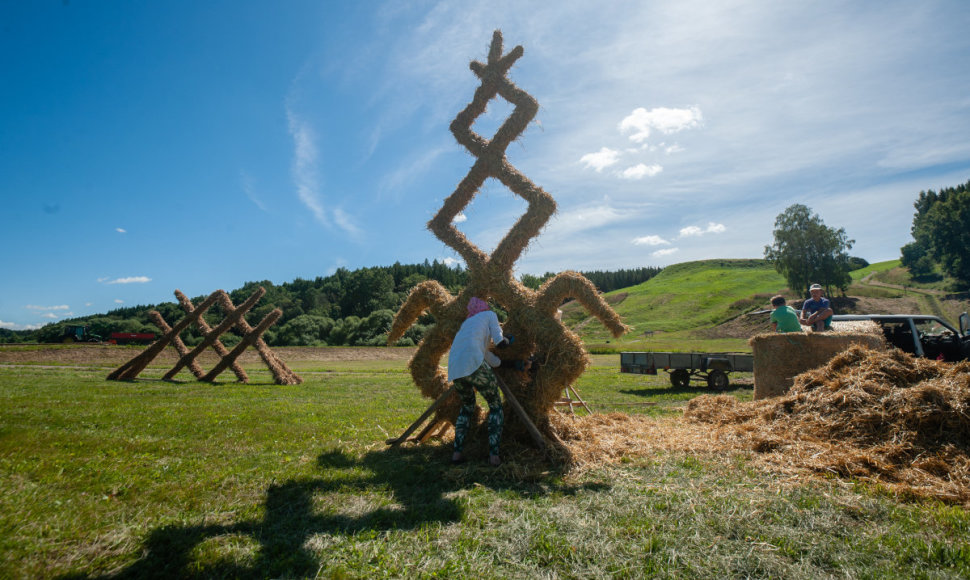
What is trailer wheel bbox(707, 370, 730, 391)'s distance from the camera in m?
14.6

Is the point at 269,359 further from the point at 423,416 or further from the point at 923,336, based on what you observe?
the point at 923,336

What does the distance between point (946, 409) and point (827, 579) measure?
14.5ft

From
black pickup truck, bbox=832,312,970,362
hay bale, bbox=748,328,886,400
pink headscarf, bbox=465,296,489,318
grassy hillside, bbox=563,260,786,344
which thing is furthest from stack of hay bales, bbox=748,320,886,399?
grassy hillside, bbox=563,260,786,344

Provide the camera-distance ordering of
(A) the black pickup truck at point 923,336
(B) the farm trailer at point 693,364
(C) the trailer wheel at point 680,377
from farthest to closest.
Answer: (C) the trailer wheel at point 680,377 → (B) the farm trailer at point 693,364 → (A) the black pickup truck at point 923,336

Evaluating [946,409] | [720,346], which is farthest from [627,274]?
[946,409]

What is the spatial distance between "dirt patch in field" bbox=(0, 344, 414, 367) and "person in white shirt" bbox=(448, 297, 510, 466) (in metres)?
25.8

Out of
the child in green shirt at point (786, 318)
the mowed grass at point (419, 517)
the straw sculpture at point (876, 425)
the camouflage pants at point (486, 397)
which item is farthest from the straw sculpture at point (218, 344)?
the child in green shirt at point (786, 318)

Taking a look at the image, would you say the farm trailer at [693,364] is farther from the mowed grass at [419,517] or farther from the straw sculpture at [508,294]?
the mowed grass at [419,517]

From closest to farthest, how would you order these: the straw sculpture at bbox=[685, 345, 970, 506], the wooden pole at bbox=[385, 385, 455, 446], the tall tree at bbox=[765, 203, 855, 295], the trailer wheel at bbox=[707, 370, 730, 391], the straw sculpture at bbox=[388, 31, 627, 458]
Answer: the straw sculpture at bbox=[685, 345, 970, 506] < the straw sculpture at bbox=[388, 31, 627, 458] < the wooden pole at bbox=[385, 385, 455, 446] < the trailer wheel at bbox=[707, 370, 730, 391] < the tall tree at bbox=[765, 203, 855, 295]

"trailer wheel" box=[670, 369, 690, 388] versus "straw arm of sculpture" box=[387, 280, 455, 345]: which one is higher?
"straw arm of sculpture" box=[387, 280, 455, 345]

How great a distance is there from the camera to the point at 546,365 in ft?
22.3

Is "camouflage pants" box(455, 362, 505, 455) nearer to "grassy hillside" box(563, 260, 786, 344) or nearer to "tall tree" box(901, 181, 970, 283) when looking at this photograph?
"grassy hillside" box(563, 260, 786, 344)

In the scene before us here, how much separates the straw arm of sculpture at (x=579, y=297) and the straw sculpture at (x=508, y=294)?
0.02 m

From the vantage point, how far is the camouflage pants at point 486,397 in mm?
6199
